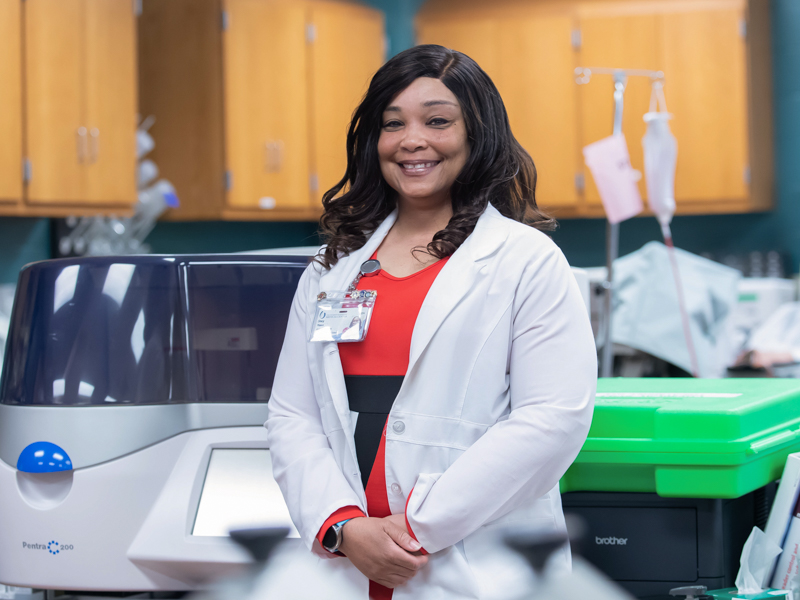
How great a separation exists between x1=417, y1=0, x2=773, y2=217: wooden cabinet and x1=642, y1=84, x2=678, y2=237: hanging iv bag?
1.67 meters

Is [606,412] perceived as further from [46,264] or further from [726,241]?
[726,241]

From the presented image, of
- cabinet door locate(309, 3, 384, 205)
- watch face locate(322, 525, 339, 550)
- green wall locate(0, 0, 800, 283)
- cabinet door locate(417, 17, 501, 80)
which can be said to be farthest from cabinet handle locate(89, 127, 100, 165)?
watch face locate(322, 525, 339, 550)

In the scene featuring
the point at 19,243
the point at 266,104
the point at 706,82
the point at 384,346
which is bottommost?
the point at 384,346

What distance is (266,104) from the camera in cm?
361

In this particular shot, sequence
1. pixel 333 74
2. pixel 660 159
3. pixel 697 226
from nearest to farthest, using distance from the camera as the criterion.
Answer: pixel 660 159, pixel 333 74, pixel 697 226

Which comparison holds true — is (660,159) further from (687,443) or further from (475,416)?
(475,416)

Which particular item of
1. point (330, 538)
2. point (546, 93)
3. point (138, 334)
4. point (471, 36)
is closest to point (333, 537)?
point (330, 538)

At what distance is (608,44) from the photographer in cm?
383

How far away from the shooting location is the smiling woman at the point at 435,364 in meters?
0.89

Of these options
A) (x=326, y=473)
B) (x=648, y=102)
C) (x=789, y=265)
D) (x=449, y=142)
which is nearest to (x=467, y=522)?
(x=326, y=473)

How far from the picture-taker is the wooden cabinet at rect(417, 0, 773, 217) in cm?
377

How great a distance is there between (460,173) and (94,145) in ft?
7.76

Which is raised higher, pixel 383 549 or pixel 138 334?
pixel 138 334

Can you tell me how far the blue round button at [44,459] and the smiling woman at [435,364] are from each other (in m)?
0.31
